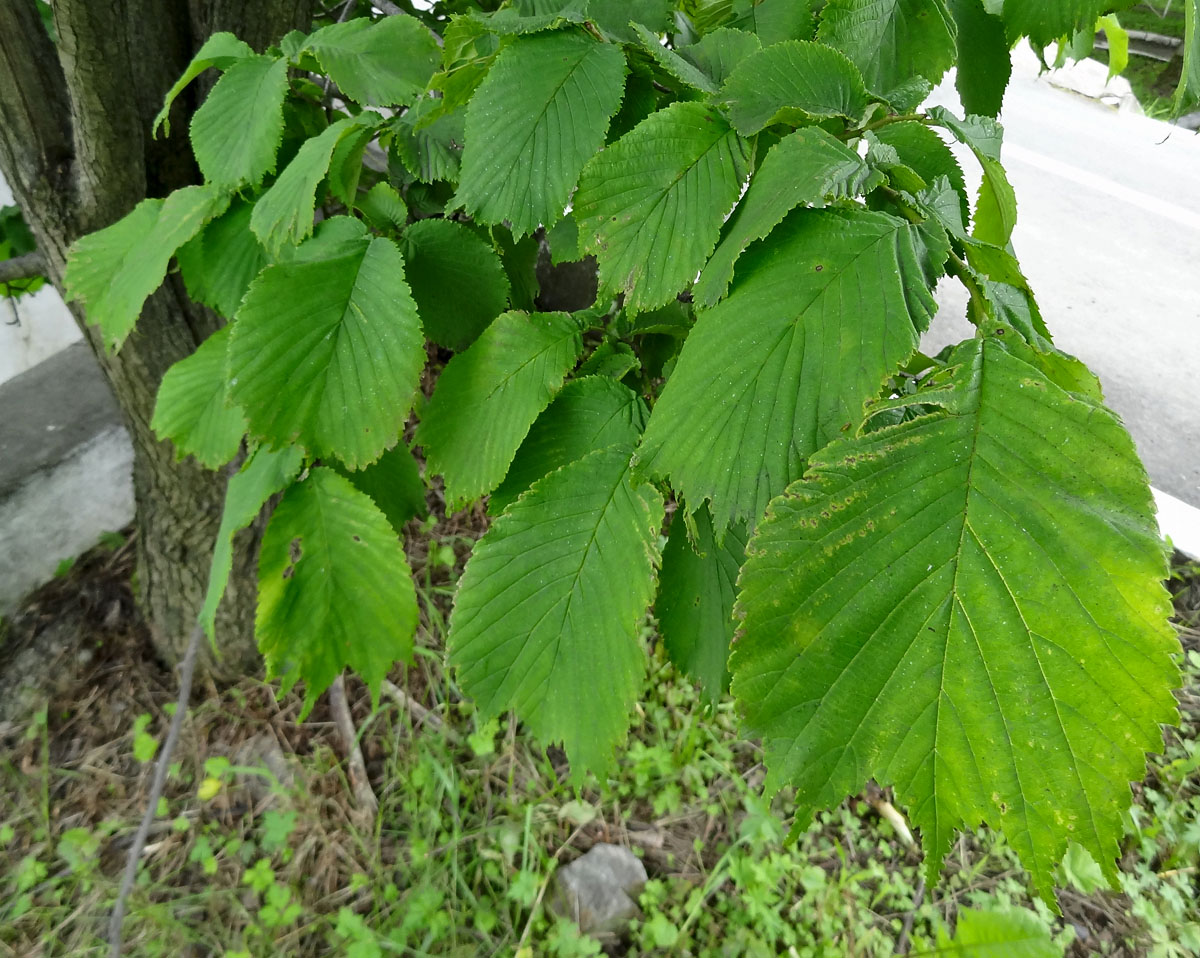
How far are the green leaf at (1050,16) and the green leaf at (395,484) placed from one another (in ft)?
2.18

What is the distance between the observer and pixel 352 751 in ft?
5.12

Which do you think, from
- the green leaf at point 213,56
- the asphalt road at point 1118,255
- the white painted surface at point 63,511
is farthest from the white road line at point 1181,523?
the white painted surface at point 63,511

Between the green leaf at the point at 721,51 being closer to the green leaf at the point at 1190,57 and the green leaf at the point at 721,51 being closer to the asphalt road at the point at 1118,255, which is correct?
the green leaf at the point at 1190,57

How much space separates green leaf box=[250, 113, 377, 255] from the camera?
0.61m

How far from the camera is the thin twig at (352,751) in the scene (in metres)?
1.53

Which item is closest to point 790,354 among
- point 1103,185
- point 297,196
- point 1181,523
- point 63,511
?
point 297,196

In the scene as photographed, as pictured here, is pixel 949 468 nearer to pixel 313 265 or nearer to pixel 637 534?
pixel 637 534

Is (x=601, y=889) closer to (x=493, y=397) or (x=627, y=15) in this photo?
(x=493, y=397)

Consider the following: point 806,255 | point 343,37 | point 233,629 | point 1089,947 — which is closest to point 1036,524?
point 806,255

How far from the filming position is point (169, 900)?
144cm

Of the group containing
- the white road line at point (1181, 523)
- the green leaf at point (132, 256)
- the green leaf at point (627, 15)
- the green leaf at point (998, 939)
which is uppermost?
the green leaf at point (627, 15)

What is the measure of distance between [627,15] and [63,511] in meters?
1.86

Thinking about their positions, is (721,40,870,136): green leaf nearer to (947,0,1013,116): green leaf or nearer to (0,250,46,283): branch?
(947,0,1013,116): green leaf

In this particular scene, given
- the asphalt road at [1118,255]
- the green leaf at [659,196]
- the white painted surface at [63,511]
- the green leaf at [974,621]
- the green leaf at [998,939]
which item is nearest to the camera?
the green leaf at [974,621]
